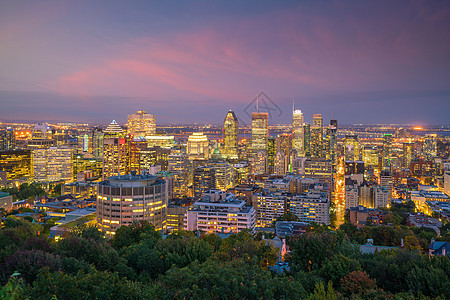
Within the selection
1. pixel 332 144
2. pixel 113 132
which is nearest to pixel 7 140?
pixel 113 132

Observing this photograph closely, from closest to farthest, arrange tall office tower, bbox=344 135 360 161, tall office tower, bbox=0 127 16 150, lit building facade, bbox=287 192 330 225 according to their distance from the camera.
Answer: lit building facade, bbox=287 192 330 225 < tall office tower, bbox=0 127 16 150 < tall office tower, bbox=344 135 360 161

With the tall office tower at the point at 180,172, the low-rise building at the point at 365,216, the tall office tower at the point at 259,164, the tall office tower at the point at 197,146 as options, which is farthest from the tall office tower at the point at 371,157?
the low-rise building at the point at 365,216

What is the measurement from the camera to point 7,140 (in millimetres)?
80438

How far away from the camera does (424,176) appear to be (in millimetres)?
67812

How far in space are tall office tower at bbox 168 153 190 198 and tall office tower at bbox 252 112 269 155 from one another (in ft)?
104

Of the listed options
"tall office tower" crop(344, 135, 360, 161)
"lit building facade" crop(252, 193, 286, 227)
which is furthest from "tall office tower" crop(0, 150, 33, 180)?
"tall office tower" crop(344, 135, 360, 161)

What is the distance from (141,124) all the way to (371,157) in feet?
197

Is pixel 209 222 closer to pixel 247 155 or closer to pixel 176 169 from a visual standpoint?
pixel 176 169

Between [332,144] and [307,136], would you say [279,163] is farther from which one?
[307,136]

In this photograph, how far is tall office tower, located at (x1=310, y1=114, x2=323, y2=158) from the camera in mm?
91200

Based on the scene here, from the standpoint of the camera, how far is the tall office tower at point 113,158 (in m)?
60.7

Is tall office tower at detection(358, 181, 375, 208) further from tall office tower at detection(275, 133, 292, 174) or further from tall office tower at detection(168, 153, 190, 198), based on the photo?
tall office tower at detection(275, 133, 292, 174)

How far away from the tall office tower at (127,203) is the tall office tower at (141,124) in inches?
3162

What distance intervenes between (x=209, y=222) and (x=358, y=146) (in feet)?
235
